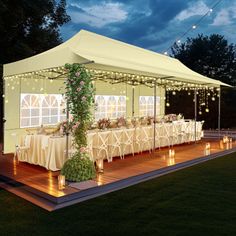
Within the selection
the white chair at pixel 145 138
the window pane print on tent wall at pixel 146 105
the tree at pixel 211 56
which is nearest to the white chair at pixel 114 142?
the white chair at pixel 145 138

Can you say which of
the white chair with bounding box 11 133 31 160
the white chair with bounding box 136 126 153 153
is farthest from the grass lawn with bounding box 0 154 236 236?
the white chair with bounding box 136 126 153 153

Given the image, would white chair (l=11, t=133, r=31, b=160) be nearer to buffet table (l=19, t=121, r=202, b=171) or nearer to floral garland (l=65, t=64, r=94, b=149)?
buffet table (l=19, t=121, r=202, b=171)

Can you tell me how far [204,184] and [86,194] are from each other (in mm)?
2336

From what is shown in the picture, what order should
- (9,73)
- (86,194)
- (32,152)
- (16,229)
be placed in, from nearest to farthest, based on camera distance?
(16,229) → (86,194) → (32,152) → (9,73)

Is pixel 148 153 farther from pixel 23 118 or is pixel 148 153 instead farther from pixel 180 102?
pixel 180 102

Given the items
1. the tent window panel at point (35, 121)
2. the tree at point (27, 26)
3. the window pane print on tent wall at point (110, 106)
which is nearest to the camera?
the tent window panel at point (35, 121)

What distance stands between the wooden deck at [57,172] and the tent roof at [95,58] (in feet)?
7.30

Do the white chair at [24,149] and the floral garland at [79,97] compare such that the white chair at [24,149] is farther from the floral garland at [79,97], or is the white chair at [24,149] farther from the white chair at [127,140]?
the white chair at [127,140]

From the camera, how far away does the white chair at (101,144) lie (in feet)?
24.5

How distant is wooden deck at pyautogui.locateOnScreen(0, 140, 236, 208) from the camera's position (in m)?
5.07

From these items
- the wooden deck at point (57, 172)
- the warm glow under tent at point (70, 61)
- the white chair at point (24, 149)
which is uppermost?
the warm glow under tent at point (70, 61)

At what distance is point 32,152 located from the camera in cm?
709

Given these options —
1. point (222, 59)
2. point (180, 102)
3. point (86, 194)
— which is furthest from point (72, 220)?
point (222, 59)

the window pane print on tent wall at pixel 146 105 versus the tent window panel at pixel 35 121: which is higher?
the window pane print on tent wall at pixel 146 105
